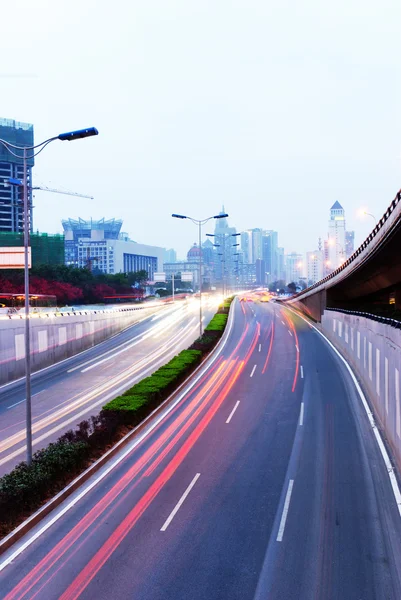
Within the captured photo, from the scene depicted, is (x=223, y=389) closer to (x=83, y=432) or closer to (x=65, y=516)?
(x=83, y=432)

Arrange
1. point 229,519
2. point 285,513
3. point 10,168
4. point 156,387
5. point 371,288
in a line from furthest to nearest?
point 10,168
point 371,288
point 156,387
point 285,513
point 229,519

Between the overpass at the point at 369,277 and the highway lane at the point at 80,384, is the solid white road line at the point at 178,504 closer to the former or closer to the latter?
the highway lane at the point at 80,384

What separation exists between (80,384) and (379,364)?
67.2 feet

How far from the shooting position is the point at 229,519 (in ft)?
48.4

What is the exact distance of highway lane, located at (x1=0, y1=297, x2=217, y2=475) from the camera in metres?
24.9

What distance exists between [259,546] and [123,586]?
3.70m

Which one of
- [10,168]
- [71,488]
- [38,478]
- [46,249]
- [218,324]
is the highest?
[10,168]

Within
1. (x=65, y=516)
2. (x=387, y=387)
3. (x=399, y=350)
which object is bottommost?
(x=65, y=516)

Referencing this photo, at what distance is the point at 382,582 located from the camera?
1153 centimetres

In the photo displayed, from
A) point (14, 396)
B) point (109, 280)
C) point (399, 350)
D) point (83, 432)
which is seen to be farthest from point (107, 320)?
point (109, 280)

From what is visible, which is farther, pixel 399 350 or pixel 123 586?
pixel 399 350

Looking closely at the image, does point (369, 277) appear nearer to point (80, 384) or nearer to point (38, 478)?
point (80, 384)

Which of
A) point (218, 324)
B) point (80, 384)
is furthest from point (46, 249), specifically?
point (80, 384)

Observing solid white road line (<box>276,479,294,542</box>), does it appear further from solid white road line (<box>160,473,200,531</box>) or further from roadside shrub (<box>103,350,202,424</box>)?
roadside shrub (<box>103,350,202,424</box>)
